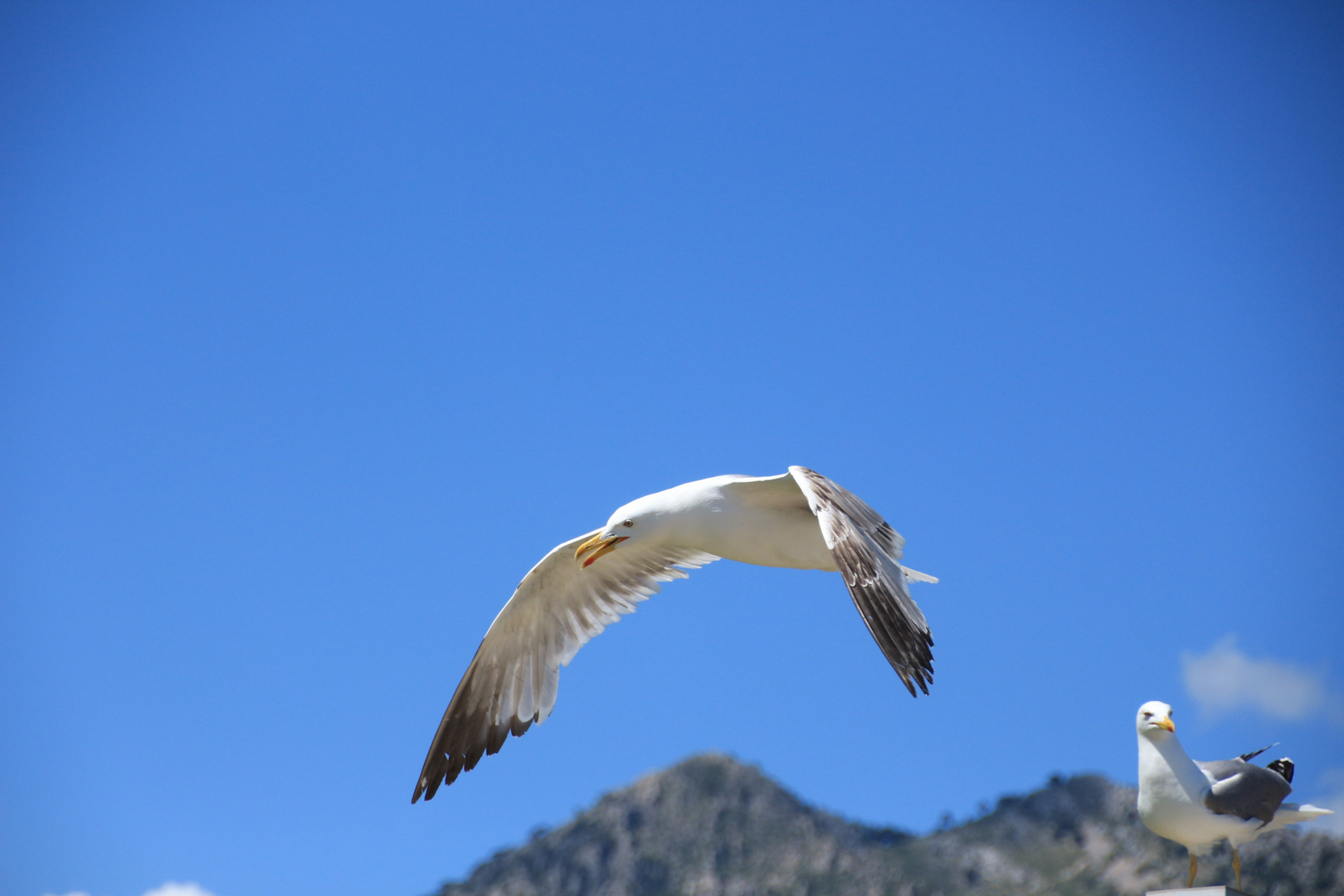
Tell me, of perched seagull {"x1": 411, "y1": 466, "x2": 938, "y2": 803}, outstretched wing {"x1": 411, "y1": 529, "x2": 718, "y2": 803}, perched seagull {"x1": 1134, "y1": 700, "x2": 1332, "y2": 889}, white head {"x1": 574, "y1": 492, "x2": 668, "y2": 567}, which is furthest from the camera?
outstretched wing {"x1": 411, "y1": 529, "x2": 718, "y2": 803}

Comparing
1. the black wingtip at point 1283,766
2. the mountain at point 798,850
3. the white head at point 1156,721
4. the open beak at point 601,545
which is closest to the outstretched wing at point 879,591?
the white head at point 1156,721

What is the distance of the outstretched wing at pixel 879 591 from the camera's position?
595cm

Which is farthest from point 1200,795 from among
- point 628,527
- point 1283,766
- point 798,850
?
point 798,850

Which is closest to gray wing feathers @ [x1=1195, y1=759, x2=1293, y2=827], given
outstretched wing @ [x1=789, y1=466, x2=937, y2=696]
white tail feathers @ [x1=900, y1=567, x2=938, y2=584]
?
outstretched wing @ [x1=789, y1=466, x2=937, y2=696]

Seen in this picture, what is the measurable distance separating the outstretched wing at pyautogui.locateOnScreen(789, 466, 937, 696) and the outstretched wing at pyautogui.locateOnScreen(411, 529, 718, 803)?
3489mm

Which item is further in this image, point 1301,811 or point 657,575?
point 657,575

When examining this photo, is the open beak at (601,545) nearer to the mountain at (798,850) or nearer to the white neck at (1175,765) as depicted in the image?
the white neck at (1175,765)

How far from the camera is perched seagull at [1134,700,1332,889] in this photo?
6457 mm

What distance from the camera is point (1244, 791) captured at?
21.3 feet

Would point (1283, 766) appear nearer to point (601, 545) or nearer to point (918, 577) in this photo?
point (918, 577)

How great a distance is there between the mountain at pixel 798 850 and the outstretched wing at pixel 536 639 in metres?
65.8

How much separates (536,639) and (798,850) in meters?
85.4

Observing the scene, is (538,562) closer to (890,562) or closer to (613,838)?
(890,562)

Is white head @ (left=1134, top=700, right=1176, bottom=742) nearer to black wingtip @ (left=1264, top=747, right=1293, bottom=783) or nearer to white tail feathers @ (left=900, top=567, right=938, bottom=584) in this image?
black wingtip @ (left=1264, top=747, right=1293, bottom=783)
